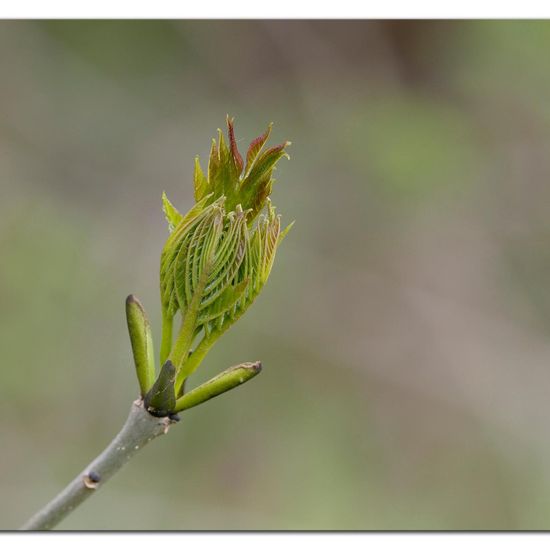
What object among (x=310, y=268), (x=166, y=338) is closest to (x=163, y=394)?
(x=166, y=338)

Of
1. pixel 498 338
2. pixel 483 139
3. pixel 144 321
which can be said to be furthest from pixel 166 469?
pixel 144 321

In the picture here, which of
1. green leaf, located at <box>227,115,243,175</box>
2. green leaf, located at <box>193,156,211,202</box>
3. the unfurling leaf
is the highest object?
green leaf, located at <box>227,115,243,175</box>

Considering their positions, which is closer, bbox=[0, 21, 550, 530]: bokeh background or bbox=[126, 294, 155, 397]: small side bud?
bbox=[126, 294, 155, 397]: small side bud

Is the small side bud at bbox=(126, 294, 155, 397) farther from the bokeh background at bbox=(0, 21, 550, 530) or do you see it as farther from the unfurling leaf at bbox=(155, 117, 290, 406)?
the bokeh background at bbox=(0, 21, 550, 530)

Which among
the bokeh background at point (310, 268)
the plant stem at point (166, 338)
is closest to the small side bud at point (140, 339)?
the plant stem at point (166, 338)

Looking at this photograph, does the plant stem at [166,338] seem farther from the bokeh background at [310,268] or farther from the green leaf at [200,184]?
the bokeh background at [310,268]

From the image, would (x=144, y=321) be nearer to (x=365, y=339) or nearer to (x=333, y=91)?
(x=365, y=339)

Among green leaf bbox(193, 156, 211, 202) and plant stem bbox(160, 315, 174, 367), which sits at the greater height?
green leaf bbox(193, 156, 211, 202)

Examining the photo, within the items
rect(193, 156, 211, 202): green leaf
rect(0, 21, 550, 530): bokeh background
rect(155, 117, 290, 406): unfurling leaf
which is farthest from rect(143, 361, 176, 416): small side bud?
rect(0, 21, 550, 530): bokeh background
